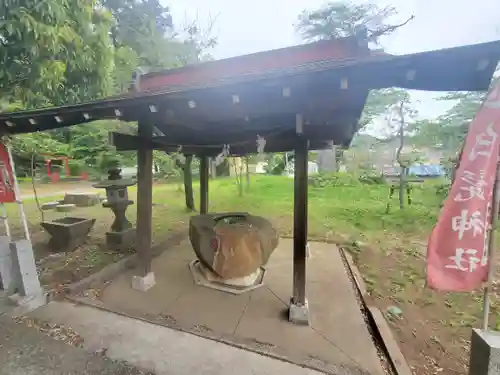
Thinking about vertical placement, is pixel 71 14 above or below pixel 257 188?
above

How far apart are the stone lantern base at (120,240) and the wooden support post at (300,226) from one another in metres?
3.85

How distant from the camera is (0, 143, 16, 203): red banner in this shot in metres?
3.51

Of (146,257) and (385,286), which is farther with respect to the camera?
(385,286)

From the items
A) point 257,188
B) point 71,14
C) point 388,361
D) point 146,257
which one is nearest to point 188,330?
point 146,257

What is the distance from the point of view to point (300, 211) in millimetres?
3213

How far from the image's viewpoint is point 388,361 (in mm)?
2689

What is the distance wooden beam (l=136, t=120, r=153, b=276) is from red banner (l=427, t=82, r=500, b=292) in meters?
3.35

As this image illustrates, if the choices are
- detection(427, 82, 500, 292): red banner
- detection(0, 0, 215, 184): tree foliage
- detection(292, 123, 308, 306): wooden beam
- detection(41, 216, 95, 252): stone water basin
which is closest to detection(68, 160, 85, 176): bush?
detection(0, 0, 215, 184): tree foliage

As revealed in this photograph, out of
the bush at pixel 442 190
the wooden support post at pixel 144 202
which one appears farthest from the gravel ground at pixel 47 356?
the bush at pixel 442 190

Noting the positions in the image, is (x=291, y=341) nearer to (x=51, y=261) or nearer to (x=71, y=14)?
(x=51, y=261)

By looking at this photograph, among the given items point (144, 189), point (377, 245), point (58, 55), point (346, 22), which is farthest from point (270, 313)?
point (346, 22)

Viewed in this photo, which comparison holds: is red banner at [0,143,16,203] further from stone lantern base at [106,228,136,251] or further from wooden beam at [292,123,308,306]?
wooden beam at [292,123,308,306]

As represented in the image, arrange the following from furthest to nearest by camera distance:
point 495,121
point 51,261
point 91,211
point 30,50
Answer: point 91,211, point 51,261, point 30,50, point 495,121

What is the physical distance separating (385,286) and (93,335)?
Answer: 4.22 m
